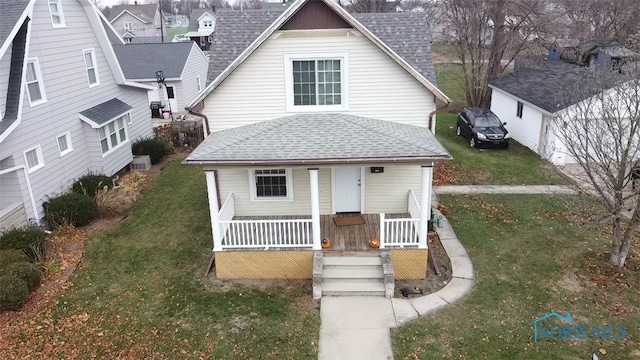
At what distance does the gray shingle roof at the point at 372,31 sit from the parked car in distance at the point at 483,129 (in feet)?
37.2

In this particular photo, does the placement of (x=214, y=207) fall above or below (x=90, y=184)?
above

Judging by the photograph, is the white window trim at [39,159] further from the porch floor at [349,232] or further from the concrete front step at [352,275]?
the concrete front step at [352,275]

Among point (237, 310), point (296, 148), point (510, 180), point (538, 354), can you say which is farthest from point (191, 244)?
point (510, 180)

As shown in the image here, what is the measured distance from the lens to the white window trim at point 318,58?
13.6 m

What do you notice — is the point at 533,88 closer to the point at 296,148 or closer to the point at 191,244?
the point at 296,148

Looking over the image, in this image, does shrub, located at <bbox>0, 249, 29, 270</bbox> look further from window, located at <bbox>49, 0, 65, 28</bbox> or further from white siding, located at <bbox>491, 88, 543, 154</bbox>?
white siding, located at <bbox>491, 88, 543, 154</bbox>

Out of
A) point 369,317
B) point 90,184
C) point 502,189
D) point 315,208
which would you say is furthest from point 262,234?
point 502,189

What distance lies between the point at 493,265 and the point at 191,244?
9.49m

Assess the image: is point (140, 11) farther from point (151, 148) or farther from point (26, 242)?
point (26, 242)

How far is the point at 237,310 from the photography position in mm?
11461

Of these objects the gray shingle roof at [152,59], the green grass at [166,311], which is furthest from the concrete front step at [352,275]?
the gray shingle roof at [152,59]

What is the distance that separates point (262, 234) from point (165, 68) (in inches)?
1007

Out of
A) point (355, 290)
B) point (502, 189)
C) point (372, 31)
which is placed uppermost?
point (372, 31)

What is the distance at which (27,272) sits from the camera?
12.2 m
